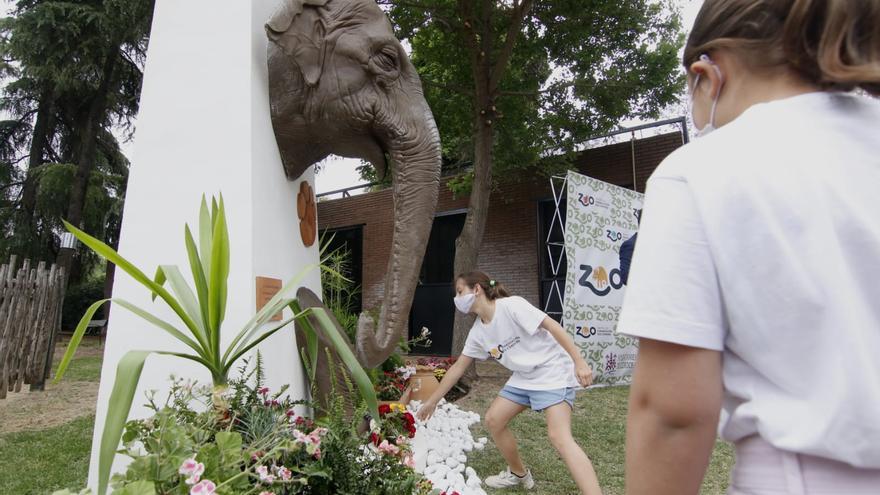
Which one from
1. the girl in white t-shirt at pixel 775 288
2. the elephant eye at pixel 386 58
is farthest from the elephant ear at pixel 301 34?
the girl in white t-shirt at pixel 775 288

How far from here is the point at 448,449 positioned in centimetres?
430

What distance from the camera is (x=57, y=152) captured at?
52.6 ft

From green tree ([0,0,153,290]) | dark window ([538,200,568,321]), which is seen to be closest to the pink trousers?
dark window ([538,200,568,321])

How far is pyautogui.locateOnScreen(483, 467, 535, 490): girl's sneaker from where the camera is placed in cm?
377

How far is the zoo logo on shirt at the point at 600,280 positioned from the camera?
7.43m

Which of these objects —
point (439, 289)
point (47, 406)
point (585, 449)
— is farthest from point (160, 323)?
point (439, 289)

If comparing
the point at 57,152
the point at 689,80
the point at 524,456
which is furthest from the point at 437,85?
the point at 57,152

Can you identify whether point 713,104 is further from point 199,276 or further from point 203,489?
point 199,276

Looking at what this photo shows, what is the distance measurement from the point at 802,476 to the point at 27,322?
8.06 m

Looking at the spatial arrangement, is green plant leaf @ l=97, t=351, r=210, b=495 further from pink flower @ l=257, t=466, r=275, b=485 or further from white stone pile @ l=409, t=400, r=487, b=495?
white stone pile @ l=409, t=400, r=487, b=495

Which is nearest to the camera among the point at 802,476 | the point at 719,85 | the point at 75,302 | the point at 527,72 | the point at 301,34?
the point at 802,476

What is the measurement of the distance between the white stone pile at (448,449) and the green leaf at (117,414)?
59.4 inches

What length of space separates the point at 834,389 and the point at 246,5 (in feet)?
8.69

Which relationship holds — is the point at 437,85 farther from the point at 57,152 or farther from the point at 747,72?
the point at 57,152
